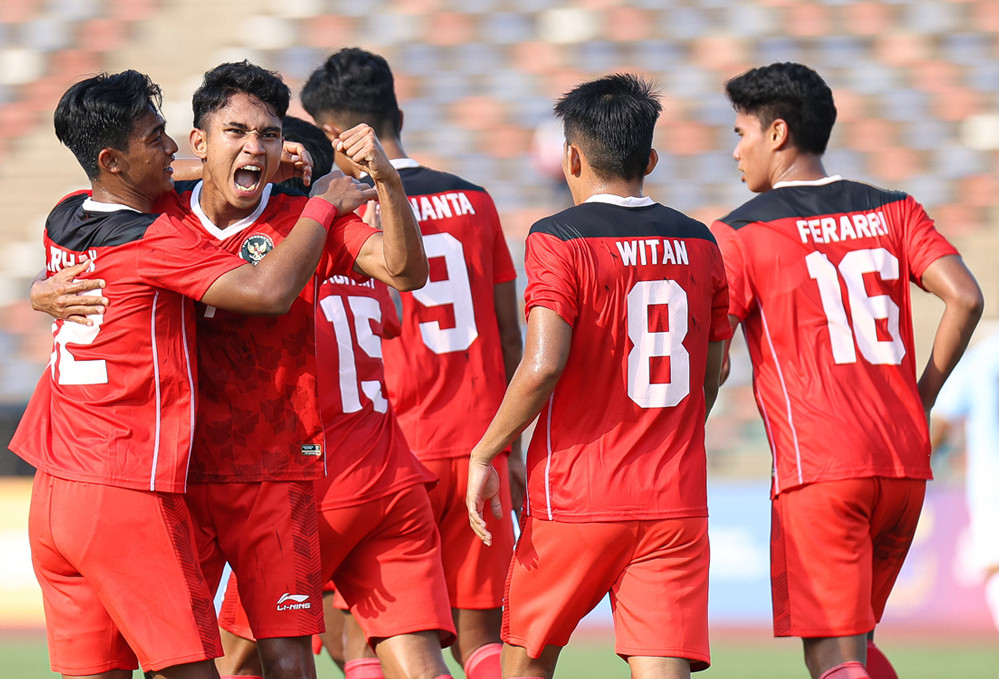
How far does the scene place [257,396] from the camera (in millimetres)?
3666

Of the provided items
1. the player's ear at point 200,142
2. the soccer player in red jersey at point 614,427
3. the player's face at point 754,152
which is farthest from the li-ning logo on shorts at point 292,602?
the player's face at point 754,152

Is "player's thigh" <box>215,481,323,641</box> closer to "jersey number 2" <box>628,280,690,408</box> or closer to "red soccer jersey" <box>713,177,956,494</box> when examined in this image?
"jersey number 2" <box>628,280,690,408</box>

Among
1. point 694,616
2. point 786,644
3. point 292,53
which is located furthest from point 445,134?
point 694,616

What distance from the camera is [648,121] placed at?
3.76m

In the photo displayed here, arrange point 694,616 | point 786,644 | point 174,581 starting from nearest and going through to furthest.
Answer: point 174,581 → point 694,616 → point 786,644

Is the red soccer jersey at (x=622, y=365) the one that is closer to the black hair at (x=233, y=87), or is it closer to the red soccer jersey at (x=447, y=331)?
the black hair at (x=233, y=87)

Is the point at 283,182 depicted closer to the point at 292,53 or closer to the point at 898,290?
the point at 898,290

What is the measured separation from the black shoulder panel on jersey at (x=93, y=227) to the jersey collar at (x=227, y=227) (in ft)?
0.73

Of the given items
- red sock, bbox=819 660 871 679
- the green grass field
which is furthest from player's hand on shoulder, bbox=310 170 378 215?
the green grass field

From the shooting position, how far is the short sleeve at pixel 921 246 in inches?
168

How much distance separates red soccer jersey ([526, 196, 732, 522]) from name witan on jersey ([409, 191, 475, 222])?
3.34 feet

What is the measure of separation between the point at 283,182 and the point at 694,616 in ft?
6.46

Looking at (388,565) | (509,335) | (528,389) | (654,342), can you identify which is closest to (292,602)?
(388,565)

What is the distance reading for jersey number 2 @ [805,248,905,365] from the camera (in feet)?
13.8
